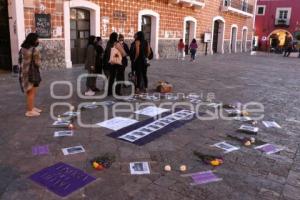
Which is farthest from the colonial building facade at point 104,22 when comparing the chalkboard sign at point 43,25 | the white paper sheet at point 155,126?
the white paper sheet at point 155,126

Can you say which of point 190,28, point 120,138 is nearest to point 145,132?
point 120,138

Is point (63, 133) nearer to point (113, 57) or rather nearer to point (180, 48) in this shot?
point (113, 57)

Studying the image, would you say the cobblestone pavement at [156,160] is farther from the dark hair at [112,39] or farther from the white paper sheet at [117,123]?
the dark hair at [112,39]

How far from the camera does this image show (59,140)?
15.2 ft

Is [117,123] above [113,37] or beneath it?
beneath

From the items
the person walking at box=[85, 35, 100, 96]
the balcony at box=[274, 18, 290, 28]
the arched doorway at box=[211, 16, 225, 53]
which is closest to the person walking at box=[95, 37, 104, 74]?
the person walking at box=[85, 35, 100, 96]

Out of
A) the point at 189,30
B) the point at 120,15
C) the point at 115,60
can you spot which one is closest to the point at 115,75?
the point at 115,60

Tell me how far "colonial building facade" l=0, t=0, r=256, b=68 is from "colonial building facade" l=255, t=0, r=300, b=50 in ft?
56.8

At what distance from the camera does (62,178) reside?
3.48 metres

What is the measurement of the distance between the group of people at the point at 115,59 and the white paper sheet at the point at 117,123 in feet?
6.80

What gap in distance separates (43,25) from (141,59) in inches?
199

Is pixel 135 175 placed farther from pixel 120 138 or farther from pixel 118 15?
pixel 118 15

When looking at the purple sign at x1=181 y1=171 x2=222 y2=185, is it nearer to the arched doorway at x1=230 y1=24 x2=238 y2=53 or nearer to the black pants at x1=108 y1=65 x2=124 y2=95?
the black pants at x1=108 y1=65 x2=124 y2=95

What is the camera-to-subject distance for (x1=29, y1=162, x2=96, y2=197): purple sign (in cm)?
326
